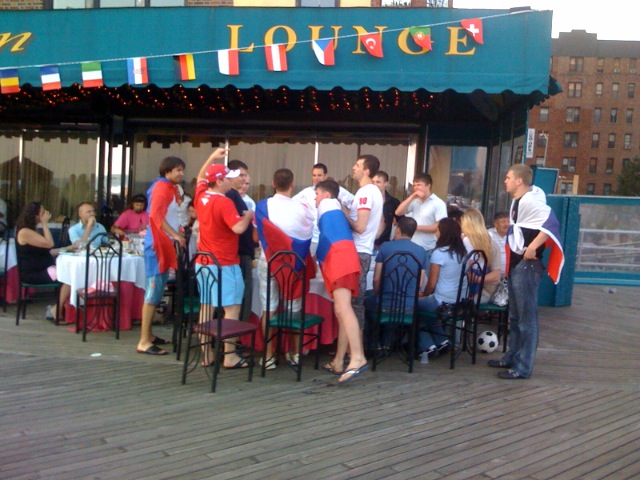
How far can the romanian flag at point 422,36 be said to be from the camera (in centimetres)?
763

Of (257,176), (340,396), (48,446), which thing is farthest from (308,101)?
(48,446)

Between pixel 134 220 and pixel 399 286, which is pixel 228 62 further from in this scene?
pixel 399 286

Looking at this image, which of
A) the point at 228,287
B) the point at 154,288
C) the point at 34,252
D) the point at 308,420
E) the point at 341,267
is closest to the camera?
the point at 308,420

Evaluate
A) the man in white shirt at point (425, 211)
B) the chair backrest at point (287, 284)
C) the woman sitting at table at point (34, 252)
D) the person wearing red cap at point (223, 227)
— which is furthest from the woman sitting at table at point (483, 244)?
the woman sitting at table at point (34, 252)

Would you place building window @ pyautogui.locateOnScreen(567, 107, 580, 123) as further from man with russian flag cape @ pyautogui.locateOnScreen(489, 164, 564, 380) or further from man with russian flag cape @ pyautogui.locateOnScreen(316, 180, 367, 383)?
man with russian flag cape @ pyautogui.locateOnScreen(316, 180, 367, 383)

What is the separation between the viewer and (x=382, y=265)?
5.69m

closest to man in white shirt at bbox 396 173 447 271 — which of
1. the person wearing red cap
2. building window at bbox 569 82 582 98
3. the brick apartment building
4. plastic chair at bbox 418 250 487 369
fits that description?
plastic chair at bbox 418 250 487 369

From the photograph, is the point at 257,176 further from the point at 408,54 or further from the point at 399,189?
the point at 408,54

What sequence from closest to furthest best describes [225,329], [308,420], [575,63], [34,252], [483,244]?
[308,420] < [225,329] < [483,244] < [34,252] < [575,63]

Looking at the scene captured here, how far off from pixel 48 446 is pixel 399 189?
846 centimetres

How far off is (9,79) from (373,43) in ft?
14.3

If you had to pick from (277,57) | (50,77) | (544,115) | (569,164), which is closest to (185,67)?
(277,57)

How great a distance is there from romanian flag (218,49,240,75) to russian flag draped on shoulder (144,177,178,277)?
2232mm

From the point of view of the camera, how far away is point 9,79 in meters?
8.05
